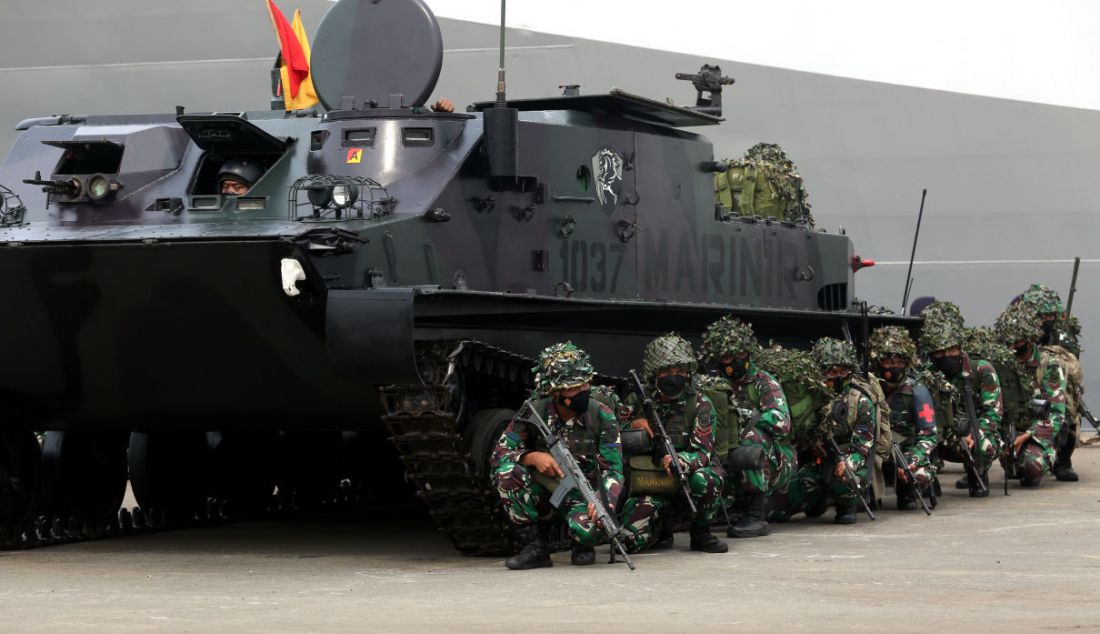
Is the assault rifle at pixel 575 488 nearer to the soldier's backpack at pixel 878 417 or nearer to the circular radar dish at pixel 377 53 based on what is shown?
the circular radar dish at pixel 377 53

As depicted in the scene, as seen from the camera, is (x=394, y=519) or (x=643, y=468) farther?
(x=394, y=519)

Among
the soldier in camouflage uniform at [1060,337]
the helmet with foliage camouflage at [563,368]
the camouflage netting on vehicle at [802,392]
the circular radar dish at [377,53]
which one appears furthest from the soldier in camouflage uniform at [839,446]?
the soldier in camouflage uniform at [1060,337]

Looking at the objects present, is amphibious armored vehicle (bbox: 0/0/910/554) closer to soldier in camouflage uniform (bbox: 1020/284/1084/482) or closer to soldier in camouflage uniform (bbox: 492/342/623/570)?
soldier in camouflage uniform (bbox: 492/342/623/570)

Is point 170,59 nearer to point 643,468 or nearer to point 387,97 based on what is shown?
point 387,97

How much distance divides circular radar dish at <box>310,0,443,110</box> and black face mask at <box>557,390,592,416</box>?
105 inches

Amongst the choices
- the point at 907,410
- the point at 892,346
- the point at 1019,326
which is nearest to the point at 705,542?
the point at 907,410

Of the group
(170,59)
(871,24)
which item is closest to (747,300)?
(871,24)

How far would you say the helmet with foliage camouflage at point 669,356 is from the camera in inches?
476

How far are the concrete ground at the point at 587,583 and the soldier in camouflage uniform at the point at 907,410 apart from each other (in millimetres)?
557

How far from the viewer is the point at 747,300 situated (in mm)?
15875

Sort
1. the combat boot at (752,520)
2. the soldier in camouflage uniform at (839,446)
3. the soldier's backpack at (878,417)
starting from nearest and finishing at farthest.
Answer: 1. the combat boot at (752,520)
2. the soldier in camouflage uniform at (839,446)
3. the soldier's backpack at (878,417)

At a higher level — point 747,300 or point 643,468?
point 747,300

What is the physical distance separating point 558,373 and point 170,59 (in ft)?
50.9

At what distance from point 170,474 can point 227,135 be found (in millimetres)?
3433
